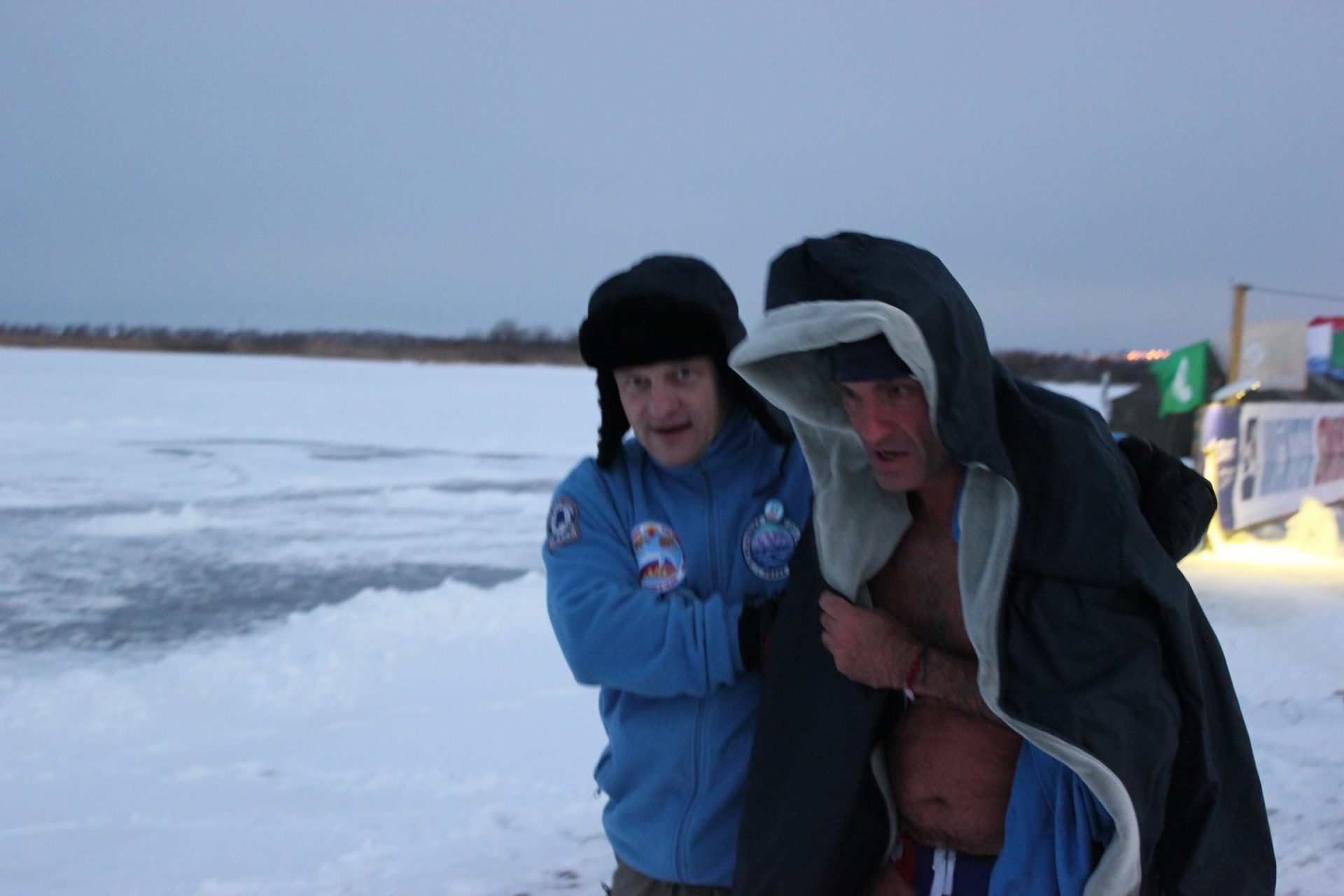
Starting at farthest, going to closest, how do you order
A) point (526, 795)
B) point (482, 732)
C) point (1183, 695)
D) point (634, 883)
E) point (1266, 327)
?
point (1266, 327)
point (482, 732)
point (526, 795)
point (634, 883)
point (1183, 695)

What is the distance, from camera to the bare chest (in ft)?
6.00

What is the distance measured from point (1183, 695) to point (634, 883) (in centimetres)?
103

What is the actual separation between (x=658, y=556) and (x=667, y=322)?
0.43 m

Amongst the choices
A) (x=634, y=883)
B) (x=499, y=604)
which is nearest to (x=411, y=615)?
(x=499, y=604)

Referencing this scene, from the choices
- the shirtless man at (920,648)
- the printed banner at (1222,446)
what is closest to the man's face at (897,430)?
the shirtless man at (920,648)

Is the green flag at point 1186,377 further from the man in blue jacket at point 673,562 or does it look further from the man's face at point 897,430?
the man's face at point 897,430

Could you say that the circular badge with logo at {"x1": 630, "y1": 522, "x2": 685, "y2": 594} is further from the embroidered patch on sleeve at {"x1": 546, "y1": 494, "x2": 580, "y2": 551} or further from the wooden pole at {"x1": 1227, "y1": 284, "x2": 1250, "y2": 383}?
the wooden pole at {"x1": 1227, "y1": 284, "x2": 1250, "y2": 383}

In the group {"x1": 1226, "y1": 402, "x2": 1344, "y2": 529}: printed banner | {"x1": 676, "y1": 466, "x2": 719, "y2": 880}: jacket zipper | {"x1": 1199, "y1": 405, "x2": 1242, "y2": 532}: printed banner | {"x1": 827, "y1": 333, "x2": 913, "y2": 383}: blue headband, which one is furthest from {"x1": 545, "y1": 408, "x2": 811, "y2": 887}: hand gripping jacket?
{"x1": 1226, "y1": 402, "x2": 1344, "y2": 529}: printed banner

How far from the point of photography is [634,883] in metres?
2.04

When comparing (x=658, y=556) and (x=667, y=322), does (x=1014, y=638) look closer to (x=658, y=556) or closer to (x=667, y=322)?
(x=658, y=556)

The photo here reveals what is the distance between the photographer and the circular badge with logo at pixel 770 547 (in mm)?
2039

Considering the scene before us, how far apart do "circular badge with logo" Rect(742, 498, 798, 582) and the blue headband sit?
422mm

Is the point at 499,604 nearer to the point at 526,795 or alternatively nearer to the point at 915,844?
the point at 526,795

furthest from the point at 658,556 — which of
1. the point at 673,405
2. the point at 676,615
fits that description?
the point at 673,405
